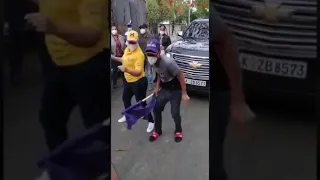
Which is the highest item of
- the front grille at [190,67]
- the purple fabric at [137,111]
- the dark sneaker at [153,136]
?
the front grille at [190,67]

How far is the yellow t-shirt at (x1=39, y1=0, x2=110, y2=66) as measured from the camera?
6.18 feet

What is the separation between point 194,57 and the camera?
271 inches

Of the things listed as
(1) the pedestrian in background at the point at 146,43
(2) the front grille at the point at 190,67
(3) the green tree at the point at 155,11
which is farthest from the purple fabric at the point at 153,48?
(3) the green tree at the point at 155,11

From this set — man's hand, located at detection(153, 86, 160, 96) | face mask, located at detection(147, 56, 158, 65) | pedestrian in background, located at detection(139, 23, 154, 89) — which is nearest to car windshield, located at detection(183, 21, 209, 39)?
pedestrian in background, located at detection(139, 23, 154, 89)

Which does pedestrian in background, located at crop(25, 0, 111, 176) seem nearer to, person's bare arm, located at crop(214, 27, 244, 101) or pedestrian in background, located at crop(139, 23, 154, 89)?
person's bare arm, located at crop(214, 27, 244, 101)

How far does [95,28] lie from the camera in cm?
196

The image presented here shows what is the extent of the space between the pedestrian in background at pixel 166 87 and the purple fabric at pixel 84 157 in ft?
9.74

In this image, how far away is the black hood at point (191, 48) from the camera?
6.91 metres

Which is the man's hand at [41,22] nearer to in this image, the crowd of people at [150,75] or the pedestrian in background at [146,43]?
the crowd of people at [150,75]

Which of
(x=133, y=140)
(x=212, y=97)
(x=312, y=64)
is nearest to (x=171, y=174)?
(x=133, y=140)

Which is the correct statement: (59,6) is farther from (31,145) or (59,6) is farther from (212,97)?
(212,97)

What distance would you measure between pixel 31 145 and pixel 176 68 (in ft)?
10.5

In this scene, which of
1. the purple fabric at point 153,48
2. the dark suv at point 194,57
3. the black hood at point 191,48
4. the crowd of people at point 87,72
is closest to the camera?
the crowd of people at point 87,72

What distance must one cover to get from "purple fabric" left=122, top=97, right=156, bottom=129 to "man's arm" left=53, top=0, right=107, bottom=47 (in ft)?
10.7
